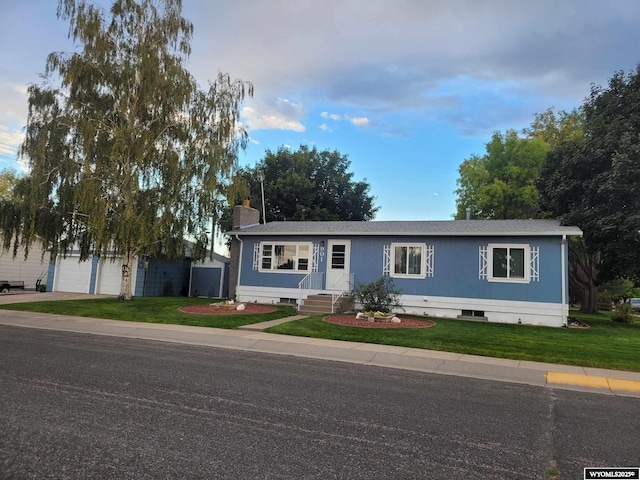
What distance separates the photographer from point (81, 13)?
17.9 metres

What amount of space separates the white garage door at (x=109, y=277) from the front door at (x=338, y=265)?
12029 millimetres

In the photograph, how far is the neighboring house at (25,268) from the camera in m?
27.5

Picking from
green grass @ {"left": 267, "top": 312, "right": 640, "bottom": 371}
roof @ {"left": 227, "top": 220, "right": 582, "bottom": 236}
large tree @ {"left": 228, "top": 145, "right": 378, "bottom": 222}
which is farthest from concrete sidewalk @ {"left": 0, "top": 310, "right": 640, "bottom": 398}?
large tree @ {"left": 228, "top": 145, "right": 378, "bottom": 222}

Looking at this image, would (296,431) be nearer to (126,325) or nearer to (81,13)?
(126,325)

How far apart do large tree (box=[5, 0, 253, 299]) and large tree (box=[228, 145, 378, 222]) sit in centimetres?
1379

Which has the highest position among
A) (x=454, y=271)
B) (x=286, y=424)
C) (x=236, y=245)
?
(x=236, y=245)

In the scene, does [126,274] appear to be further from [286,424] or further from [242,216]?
[286,424]

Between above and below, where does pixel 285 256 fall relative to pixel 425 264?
above

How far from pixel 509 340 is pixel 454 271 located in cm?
546

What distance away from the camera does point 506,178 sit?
31.2 metres

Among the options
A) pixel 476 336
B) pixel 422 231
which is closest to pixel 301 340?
pixel 476 336

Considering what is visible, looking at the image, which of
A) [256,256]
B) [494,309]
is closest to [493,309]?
[494,309]

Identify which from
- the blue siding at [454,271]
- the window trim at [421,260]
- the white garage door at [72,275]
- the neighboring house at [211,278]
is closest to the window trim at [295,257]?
the blue siding at [454,271]

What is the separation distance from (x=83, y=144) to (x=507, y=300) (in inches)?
681
